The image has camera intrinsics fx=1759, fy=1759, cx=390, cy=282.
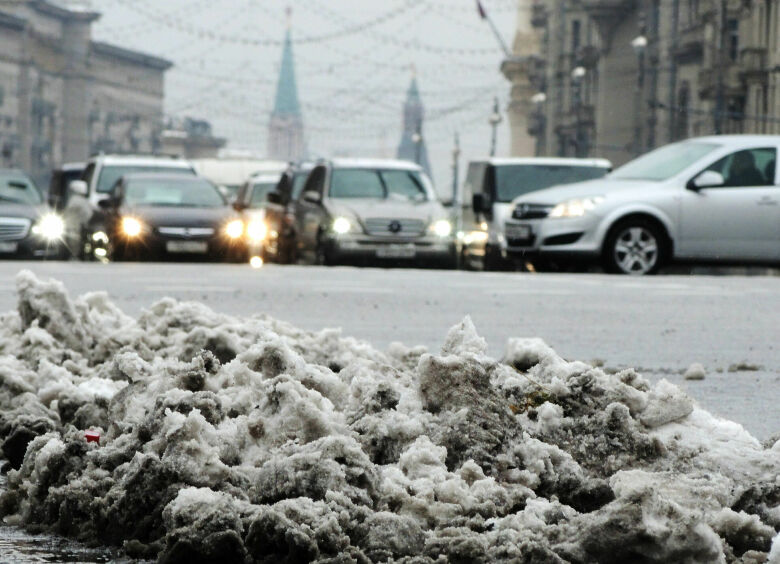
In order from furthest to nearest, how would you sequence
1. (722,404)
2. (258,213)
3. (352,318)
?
1. (258,213)
2. (352,318)
3. (722,404)

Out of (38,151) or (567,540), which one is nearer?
(567,540)

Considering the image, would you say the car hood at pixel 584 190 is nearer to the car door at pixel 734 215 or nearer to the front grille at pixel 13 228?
the car door at pixel 734 215

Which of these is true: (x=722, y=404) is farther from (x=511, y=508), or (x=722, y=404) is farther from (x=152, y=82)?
(x=152, y=82)

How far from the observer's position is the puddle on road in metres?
4.65

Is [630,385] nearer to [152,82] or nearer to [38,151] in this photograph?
[38,151]

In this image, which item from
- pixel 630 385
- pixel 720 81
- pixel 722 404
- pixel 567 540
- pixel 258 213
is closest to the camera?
pixel 567 540

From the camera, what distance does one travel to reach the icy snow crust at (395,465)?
4.36 metres

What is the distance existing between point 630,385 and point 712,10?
54.1 meters

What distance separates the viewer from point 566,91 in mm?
86875

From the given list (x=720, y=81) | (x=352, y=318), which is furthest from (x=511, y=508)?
(x=720, y=81)

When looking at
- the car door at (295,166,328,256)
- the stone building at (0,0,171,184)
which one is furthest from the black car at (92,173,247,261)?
the stone building at (0,0,171,184)

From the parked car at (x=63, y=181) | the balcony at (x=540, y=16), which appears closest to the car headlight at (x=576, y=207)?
the parked car at (x=63, y=181)

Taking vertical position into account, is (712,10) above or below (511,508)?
above

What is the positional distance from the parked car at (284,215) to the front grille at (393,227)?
2.18 m
